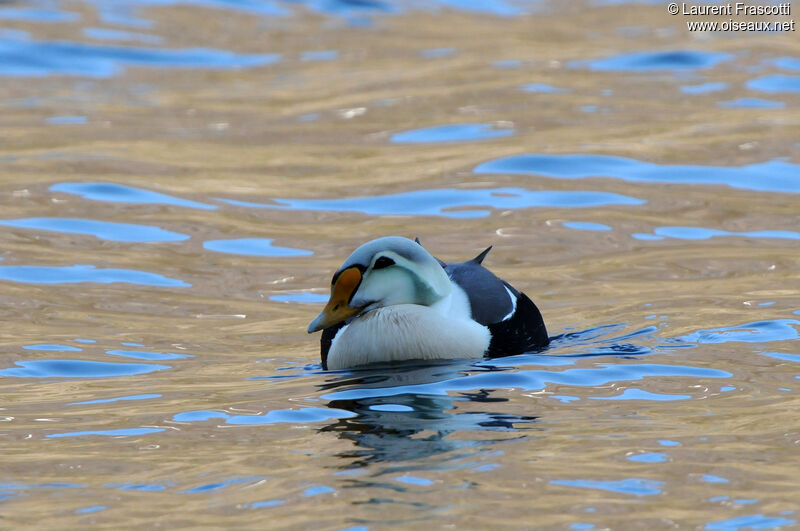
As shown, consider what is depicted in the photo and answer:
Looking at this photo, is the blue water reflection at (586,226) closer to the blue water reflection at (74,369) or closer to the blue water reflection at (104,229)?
the blue water reflection at (104,229)

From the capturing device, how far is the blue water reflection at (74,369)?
699 cm

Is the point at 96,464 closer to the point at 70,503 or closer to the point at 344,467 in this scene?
the point at 70,503

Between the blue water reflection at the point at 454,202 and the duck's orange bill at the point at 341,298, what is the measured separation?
14.4 ft

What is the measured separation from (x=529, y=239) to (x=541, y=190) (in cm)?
139

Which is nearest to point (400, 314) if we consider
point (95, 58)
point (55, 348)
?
point (55, 348)

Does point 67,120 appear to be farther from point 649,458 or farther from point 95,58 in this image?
point 649,458

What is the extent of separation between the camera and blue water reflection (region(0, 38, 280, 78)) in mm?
16562

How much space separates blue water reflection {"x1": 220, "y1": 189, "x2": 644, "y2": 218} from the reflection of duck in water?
4.64 meters

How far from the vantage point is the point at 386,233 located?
10.3m

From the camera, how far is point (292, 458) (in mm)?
5109

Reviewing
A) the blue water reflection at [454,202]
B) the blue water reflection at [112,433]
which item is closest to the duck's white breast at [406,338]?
the blue water reflection at [112,433]

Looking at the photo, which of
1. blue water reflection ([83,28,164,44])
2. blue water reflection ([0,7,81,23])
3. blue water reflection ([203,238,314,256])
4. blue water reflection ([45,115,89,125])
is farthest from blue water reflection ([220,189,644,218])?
blue water reflection ([0,7,81,23])

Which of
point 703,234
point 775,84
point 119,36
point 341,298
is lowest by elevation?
point 703,234

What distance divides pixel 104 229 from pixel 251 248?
1.21 metres
